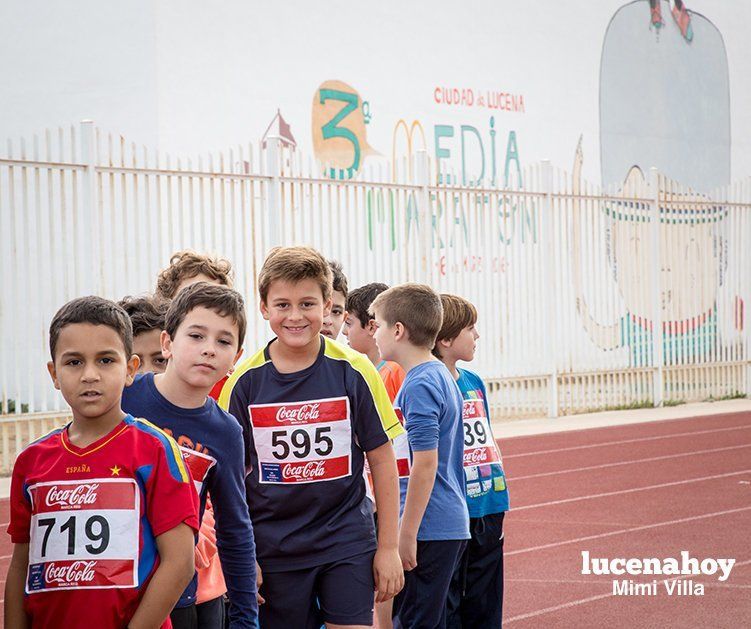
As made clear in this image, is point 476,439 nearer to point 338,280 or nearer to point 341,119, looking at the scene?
point 338,280

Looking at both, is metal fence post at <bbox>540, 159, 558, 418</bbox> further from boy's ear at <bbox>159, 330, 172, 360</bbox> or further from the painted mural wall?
boy's ear at <bbox>159, 330, 172, 360</bbox>

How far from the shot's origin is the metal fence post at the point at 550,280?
15242 millimetres

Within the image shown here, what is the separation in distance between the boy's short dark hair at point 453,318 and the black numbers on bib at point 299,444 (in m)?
1.27

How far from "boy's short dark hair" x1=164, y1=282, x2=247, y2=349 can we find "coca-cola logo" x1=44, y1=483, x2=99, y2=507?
688 mm

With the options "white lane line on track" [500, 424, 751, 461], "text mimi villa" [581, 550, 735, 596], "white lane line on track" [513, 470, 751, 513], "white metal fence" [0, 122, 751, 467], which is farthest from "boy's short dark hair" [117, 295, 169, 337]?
"white lane line on track" [500, 424, 751, 461]

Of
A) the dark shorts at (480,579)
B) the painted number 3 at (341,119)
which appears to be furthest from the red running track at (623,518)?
the painted number 3 at (341,119)

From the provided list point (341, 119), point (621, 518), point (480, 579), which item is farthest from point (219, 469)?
point (341, 119)

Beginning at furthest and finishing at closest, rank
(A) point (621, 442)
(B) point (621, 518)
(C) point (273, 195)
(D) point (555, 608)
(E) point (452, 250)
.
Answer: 1. (E) point (452, 250)
2. (A) point (621, 442)
3. (C) point (273, 195)
4. (B) point (621, 518)
5. (D) point (555, 608)

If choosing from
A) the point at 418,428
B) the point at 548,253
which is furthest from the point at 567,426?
the point at 418,428

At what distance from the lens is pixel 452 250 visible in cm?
1432

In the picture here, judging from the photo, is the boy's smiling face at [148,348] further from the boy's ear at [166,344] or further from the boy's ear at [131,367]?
the boy's ear at [131,367]

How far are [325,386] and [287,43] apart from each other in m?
14.6

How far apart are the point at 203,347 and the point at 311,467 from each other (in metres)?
0.61

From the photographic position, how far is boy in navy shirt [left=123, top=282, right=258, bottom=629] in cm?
311
